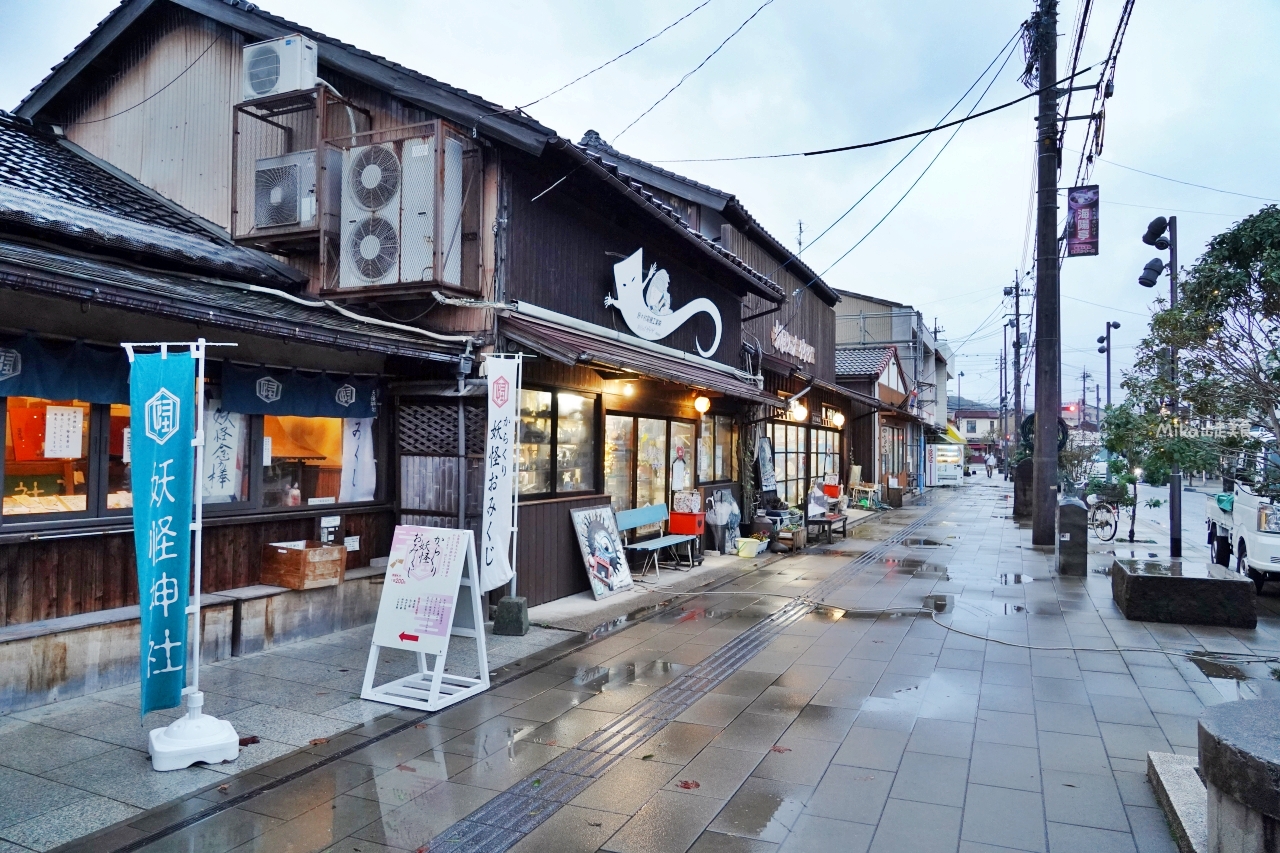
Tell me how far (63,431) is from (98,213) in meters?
2.89

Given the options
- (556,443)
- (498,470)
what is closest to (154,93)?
(556,443)

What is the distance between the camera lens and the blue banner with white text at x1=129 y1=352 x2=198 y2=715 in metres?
5.16

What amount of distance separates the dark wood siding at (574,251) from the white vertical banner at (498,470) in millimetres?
1424

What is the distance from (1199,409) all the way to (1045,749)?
578cm

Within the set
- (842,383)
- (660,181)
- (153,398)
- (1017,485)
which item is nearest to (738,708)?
(153,398)

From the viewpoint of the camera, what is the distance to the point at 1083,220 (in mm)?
14680

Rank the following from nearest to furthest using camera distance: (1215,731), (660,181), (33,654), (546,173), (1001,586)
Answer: (1215,731), (33,654), (546,173), (1001,586), (660,181)

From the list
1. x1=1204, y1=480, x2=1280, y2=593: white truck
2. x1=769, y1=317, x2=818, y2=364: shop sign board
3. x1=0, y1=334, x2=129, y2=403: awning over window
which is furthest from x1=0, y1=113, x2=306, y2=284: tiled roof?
x1=1204, y1=480, x2=1280, y2=593: white truck

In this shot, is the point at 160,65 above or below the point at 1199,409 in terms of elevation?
above

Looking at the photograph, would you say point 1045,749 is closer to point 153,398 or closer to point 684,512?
point 153,398

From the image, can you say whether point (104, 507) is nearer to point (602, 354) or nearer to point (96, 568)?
point (96, 568)

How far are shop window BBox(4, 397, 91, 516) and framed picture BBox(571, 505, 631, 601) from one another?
5.64 meters

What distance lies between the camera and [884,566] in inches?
562

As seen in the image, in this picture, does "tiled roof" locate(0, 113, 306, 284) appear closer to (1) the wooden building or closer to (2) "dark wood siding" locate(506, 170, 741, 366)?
(1) the wooden building
